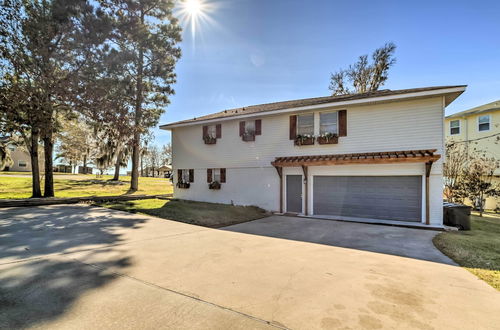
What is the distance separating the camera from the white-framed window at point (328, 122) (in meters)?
11.3

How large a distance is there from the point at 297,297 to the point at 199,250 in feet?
9.31

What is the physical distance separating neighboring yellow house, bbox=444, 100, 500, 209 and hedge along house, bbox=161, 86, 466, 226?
10.8 m

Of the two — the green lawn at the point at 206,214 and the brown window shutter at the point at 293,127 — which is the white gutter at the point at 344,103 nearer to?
the brown window shutter at the point at 293,127

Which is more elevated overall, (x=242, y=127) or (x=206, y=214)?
(x=242, y=127)

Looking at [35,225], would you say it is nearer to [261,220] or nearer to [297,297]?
[261,220]

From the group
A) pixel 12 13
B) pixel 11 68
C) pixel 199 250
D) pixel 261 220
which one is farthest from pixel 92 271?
pixel 12 13

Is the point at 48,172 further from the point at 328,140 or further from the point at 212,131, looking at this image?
the point at 328,140

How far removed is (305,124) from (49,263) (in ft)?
35.0

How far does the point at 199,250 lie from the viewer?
18.0 ft

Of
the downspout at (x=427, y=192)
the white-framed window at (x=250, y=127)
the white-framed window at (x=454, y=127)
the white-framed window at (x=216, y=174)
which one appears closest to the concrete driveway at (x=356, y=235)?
the downspout at (x=427, y=192)

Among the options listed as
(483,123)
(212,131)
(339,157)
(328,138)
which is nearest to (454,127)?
(483,123)

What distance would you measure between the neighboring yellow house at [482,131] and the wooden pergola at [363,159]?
1112cm

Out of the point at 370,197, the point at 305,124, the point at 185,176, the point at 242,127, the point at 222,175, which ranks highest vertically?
the point at 242,127

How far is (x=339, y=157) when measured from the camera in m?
10.5
